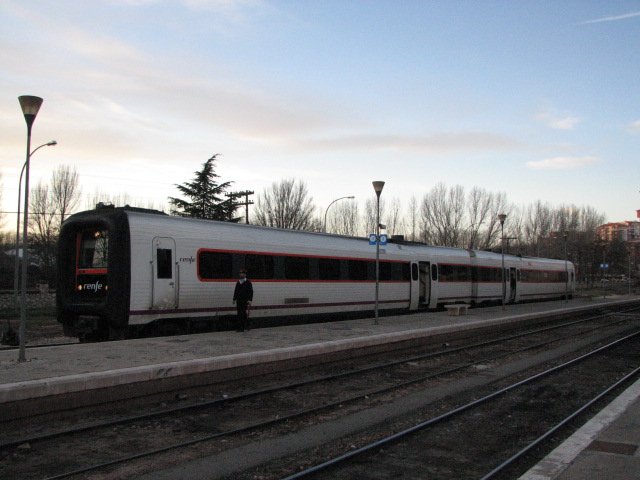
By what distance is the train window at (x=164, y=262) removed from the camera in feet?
42.9

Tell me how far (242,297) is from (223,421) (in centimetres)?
623

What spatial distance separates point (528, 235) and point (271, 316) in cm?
6807

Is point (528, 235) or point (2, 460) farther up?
point (528, 235)

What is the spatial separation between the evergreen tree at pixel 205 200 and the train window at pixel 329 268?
68.4 ft

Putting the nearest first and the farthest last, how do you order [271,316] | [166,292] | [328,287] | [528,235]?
1. [166,292]
2. [271,316]
3. [328,287]
4. [528,235]

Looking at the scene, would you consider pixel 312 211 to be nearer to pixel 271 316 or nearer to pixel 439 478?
pixel 271 316

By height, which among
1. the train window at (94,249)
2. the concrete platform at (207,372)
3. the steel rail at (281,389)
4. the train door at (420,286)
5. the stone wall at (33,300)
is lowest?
the stone wall at (33,300)

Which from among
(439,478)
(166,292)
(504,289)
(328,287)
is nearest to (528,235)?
(504,289)

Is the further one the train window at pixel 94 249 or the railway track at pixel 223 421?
the train window at pixel 94 249

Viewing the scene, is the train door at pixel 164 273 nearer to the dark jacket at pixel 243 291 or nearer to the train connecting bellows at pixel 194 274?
the train connecting bellows at pixel 194 274

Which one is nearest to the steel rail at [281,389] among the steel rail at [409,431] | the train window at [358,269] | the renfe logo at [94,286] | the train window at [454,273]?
the steel rail at [409,431]

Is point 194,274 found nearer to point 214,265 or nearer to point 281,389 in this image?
point 214,265

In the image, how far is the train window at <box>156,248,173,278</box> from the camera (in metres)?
13.1

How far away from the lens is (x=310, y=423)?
25.6ft
